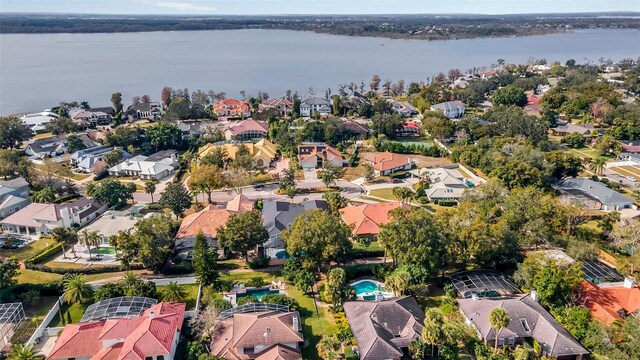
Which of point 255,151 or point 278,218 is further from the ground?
point 278,218

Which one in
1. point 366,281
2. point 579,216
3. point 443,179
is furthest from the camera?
point 443,179

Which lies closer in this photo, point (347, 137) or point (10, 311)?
point (10, 311)

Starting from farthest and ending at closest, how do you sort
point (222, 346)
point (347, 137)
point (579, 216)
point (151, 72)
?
point (151, 72), point (347, 137), point (579, 216), point (222, 346)

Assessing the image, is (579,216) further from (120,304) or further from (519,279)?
(120,304)

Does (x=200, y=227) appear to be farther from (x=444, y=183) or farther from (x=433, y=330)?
(x=444, y=183)

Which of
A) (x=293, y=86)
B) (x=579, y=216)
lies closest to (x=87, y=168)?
(x=579, y=216)

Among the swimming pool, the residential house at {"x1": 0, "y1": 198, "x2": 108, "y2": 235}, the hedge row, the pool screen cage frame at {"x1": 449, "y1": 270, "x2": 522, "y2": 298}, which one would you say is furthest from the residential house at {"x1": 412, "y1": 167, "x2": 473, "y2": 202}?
the residential house at {"x1": 0, "y1": 198, "x2": 108, "y2": 235}

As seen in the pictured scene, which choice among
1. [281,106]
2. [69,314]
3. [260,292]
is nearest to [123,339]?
[69,314]
